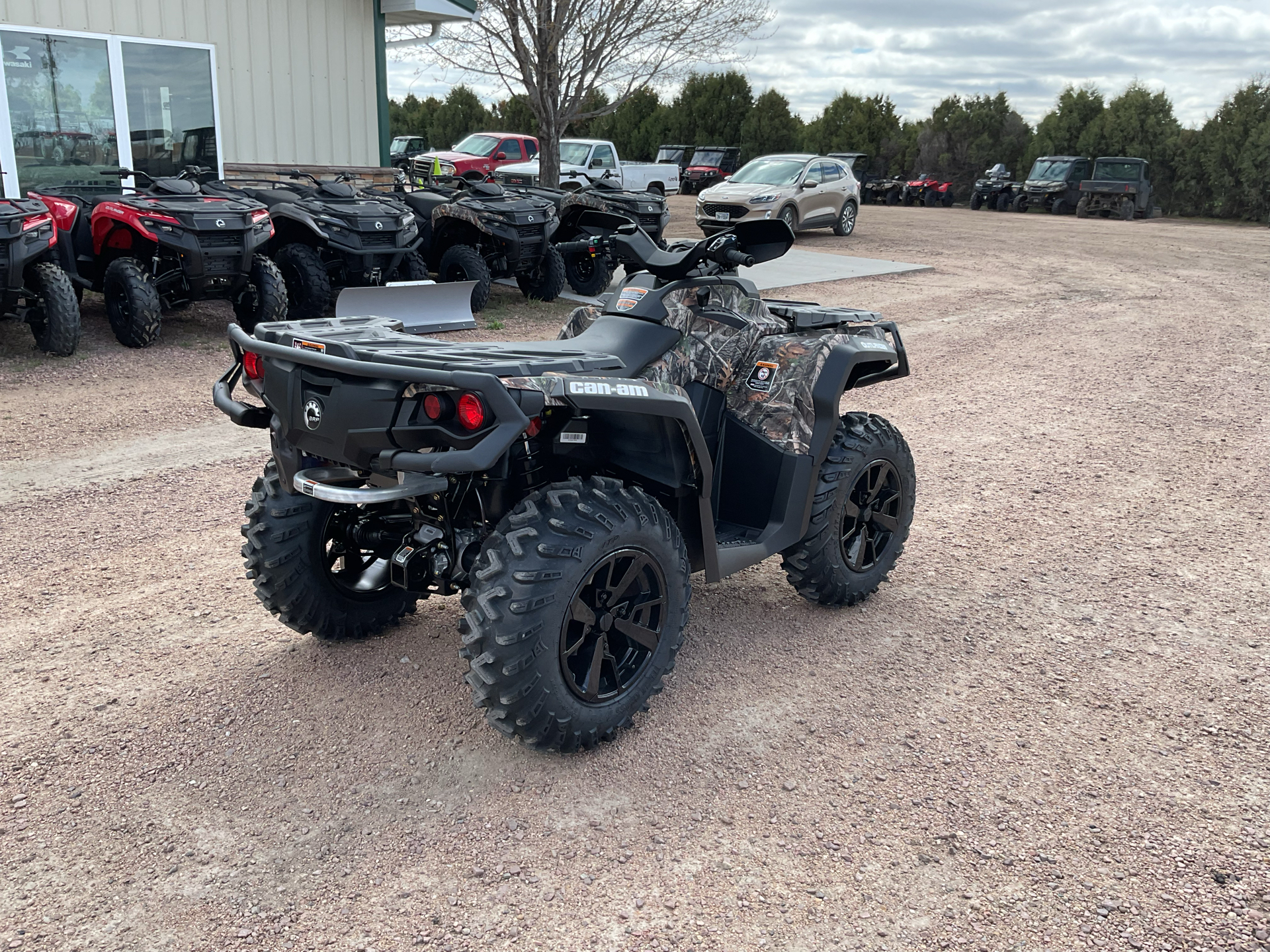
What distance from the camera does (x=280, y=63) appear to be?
1377 cm

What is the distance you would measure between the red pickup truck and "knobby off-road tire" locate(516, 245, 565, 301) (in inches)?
396

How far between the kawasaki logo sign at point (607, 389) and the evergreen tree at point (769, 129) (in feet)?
146

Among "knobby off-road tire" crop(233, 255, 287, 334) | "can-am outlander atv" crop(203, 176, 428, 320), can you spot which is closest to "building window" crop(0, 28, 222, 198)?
"can-am outlander atv" crop(203, 176, 428, 320)

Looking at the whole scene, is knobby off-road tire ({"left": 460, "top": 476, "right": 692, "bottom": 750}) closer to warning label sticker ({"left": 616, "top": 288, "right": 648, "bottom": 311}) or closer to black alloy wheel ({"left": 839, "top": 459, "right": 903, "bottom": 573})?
warning label sticker ({"left": 616, "top": 288, "right": 648, "bottom": 311})

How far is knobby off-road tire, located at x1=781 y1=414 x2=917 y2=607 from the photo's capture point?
12.5ft

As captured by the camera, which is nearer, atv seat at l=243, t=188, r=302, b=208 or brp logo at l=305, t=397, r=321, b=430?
brp logo at l=305, t=397, r=321, b=430

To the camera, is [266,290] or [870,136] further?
[870,136]

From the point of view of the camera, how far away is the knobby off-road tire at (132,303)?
8.54 m

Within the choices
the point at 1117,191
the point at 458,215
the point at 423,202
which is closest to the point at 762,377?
the point at 458,215

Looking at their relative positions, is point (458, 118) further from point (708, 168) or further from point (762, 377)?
point (762, 377)

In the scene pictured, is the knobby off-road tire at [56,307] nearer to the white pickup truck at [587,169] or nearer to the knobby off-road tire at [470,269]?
the knobby off-road tire at [470,269]

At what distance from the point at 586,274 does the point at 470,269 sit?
2558 mm

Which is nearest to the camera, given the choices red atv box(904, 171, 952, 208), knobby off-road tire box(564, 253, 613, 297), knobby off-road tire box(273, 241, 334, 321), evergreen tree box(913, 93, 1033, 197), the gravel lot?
the gravel lot

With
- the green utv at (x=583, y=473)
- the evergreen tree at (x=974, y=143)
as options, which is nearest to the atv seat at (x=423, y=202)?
the green utv at (x=583, y=473)
